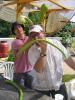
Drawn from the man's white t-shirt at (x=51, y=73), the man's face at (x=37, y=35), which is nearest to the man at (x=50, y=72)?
the man's white t-shirt at (x=51, y=73)

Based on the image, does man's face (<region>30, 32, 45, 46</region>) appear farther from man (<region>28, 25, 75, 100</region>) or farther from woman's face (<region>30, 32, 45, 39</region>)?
man (<region>28, 25, 75, 100</region>)

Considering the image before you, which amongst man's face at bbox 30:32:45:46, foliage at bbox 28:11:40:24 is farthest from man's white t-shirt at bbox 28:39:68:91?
man's face at bbox 30:32:45:46

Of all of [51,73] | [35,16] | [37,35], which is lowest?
[51,73]

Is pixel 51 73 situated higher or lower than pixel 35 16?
lower

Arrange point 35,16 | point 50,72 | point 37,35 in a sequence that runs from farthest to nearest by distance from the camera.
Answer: point 35,16 < point 50,72 < point 37,35

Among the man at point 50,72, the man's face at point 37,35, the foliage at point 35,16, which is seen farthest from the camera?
the foliage at point 35,16

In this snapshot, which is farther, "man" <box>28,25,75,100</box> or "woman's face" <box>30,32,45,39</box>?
"man" <box>28,25,75,100</box>

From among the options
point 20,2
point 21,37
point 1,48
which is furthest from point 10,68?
point 1,48

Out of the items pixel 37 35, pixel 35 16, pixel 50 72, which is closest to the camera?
pixel 37 35

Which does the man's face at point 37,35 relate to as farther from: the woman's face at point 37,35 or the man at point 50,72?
the man at point 50,72

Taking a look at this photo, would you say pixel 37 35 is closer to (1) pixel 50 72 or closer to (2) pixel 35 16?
(1) pixel 50 72

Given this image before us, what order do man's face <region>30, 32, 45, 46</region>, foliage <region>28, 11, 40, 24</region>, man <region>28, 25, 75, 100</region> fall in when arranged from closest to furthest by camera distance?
man's face <region>30, 32, 45, 46</region>
man <region>28, 25, 75, 100</region>
foliage <region>28, 11, 40, 24</region>

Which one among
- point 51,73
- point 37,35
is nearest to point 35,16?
point 51,73

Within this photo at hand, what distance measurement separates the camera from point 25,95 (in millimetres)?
2398
